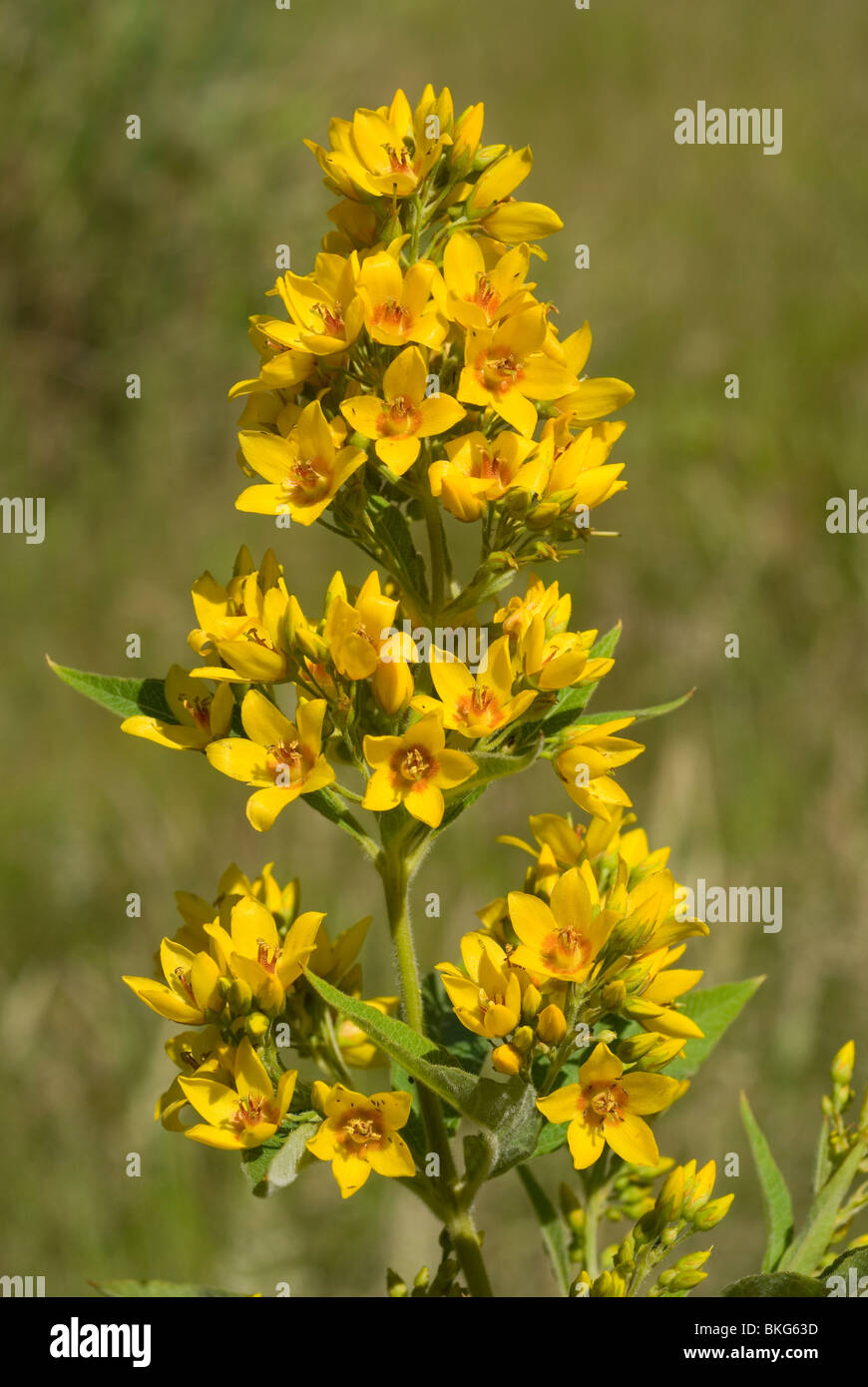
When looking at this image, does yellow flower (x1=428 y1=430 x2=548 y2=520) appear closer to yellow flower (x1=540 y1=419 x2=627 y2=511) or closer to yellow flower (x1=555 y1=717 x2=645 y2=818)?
yellow flower (x1=540 y1=419 x2=627 y2=511)

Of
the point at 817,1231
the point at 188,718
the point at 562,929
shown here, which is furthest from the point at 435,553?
the point at 817,1231

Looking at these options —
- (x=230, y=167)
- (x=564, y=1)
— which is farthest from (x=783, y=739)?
(x=564, y=1)

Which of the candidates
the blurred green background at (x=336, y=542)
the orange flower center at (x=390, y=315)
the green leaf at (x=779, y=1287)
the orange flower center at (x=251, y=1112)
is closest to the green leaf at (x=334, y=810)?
the orange flower center at (x=251, y=1112)

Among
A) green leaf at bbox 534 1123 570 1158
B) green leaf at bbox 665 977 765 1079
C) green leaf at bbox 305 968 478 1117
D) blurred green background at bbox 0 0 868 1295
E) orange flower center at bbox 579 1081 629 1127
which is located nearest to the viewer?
green leaf at bbox 305 968 478 1117

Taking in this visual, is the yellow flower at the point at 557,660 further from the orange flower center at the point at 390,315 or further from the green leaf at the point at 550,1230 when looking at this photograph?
the green leaf at the point at 550,1230

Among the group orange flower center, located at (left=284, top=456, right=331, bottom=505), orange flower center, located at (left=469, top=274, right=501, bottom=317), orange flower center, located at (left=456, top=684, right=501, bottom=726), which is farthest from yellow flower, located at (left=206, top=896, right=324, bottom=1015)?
orange flower center, located at (left=469, top=274, right=501, bottom=317)
